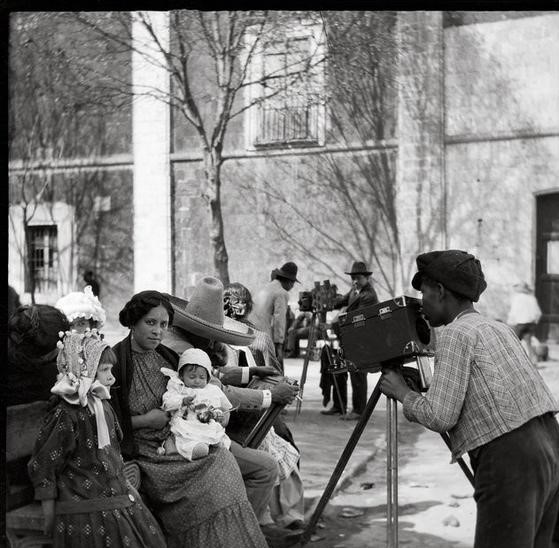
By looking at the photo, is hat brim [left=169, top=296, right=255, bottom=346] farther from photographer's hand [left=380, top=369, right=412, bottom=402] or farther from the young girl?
photographer's hand [left=380, top=369, right=412, bottom=402]

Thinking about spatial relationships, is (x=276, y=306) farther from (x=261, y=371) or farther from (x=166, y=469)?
(x=166, y=469)

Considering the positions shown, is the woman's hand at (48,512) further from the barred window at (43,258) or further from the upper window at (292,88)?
the barred window at (43,258)

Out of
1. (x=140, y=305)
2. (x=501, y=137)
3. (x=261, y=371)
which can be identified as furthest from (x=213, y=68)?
(x=140, y=305)

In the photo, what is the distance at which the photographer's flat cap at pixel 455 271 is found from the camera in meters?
3.06

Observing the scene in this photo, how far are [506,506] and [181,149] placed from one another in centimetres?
1553

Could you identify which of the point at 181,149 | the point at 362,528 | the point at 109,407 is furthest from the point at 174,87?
the point at 109,407

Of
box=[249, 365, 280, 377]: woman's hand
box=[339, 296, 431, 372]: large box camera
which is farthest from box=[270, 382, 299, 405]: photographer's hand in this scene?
box=[339, 296, 431, 372]: large box camera

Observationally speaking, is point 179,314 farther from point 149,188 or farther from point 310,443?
point 149,188

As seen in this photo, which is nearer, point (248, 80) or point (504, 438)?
point (504, 438)

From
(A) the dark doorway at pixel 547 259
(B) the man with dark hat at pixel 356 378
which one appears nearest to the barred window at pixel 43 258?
(A) the dark doorway at pixel 547 259

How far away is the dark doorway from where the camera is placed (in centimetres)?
1526

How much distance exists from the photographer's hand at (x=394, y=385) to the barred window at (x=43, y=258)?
1610 centimetres

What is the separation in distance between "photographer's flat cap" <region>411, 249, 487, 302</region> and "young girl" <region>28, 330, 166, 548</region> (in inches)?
Result: 50.2

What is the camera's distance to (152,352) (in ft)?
12.4
